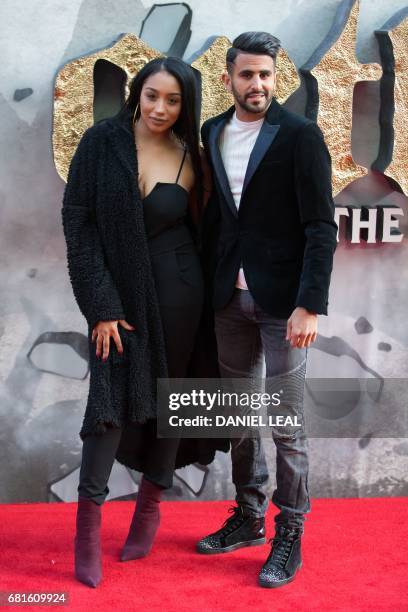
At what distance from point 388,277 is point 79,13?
62.5 inches

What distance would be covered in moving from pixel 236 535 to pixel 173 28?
187cm

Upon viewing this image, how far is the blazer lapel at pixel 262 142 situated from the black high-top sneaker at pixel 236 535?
1139 millimetres

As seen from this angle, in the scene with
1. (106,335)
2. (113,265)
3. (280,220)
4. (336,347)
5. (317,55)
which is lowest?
(336,347)

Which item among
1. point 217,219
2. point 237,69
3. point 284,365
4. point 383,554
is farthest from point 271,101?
point 383,554

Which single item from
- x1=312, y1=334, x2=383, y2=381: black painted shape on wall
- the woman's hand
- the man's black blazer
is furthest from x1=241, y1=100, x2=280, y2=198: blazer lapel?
x1=312, y1=334, x2=383, y2=381: black painted shape on wall

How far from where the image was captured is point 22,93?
9.65 ft

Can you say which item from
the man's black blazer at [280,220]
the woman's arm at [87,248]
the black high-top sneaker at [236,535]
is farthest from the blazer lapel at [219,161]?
the black high-top sneaker at [236,535]

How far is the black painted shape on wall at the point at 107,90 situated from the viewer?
296 cm

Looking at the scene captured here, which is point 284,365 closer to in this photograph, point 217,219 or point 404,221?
point 217,219

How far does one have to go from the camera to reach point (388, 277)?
323 cm

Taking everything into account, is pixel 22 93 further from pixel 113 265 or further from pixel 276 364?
pixel 276 364

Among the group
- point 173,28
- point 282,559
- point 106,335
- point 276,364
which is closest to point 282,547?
point 282,559

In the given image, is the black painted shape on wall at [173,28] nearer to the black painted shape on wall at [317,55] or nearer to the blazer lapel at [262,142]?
the black painted shape on wall at [317,55]

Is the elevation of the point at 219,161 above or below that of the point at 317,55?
below
